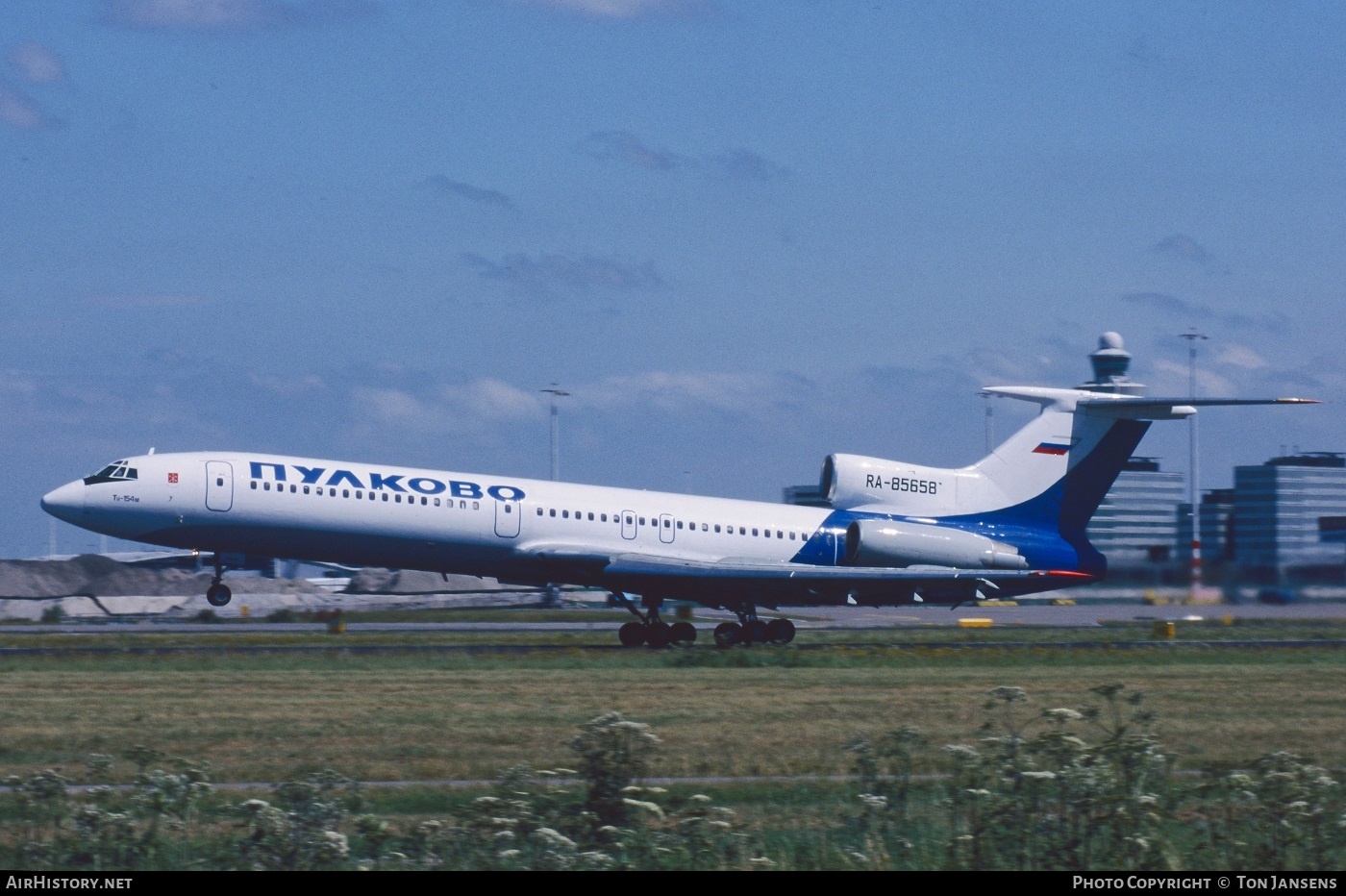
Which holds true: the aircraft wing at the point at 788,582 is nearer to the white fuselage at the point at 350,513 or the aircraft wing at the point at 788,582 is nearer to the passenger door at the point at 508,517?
the white fuselage at the point at 350,513

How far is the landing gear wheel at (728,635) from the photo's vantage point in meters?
37.9

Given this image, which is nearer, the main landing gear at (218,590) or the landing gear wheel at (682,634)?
the main landing gear at (218,590)

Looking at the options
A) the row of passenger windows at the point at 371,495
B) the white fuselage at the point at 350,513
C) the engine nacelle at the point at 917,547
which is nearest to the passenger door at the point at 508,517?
the white fuselage at the point at 350,513

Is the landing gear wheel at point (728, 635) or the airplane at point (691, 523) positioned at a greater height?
the airplane at point (691, 523)

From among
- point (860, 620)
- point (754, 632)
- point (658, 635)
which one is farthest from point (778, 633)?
point (860, 620)

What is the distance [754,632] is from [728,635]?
27.4 inches

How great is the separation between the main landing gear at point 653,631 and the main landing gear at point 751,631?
34.3 inches

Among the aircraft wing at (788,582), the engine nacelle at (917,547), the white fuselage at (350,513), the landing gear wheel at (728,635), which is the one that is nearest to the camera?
the white fuselage at (350,513)

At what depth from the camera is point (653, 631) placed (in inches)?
1474

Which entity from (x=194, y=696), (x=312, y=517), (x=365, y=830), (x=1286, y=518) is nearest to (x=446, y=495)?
(x=312, y=517)

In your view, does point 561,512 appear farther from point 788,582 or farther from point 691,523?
point 788,582

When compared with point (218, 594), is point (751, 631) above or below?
below

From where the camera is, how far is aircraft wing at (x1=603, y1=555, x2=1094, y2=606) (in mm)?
37094

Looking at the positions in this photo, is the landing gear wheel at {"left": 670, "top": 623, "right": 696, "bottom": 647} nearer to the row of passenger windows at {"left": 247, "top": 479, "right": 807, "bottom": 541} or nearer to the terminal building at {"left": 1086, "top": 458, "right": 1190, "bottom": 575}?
the row of passenger windows at {"left": 247, "top": 479, "right": 807, "bottom": 541}
